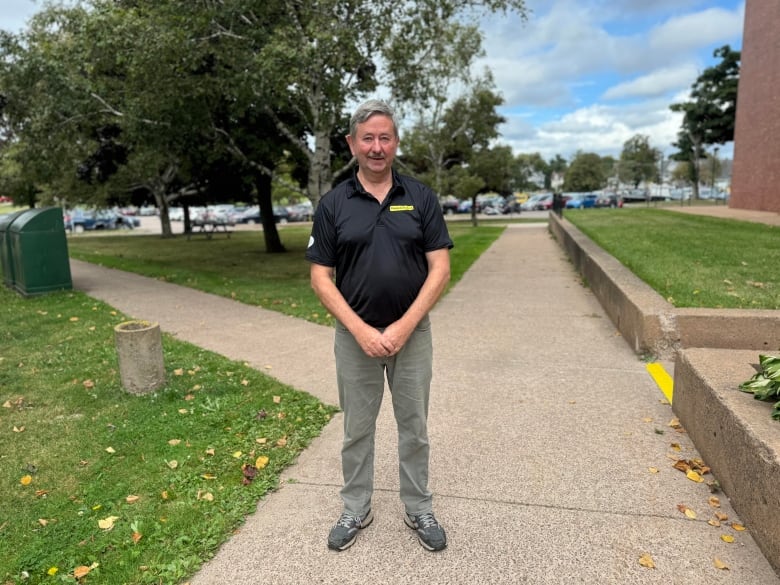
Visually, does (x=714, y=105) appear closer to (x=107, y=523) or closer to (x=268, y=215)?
(x=268, y=215)

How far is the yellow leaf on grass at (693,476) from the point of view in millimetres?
3328

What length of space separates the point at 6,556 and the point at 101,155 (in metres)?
17.5

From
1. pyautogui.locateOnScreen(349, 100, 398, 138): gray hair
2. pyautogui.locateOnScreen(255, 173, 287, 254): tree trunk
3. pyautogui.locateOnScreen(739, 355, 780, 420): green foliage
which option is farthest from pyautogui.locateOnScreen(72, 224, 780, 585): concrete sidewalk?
pyautogui.locateOnScreen(255, 173, 287, 254): tree trunk

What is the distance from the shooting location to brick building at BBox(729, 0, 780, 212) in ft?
68.1

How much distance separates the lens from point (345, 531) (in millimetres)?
2855

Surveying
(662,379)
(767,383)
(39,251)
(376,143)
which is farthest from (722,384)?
(39,251)

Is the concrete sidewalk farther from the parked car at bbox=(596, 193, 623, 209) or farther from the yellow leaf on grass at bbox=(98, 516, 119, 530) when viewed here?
the parked car at bbox=(596, 193, 623, 209)

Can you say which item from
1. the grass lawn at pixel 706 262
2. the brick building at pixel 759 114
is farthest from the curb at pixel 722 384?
the brick building at pixel 759 114

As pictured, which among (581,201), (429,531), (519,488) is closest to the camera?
(429,531)

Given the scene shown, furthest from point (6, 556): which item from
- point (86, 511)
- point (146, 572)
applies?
point (146, 572)

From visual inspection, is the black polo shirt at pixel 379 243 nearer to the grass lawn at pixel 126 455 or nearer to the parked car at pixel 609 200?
the grass lawn at pixel 126 455

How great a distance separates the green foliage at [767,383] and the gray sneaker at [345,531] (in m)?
2.11

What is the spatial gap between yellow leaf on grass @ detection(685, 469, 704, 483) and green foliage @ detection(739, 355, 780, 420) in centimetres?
55

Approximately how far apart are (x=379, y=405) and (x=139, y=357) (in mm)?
2967
